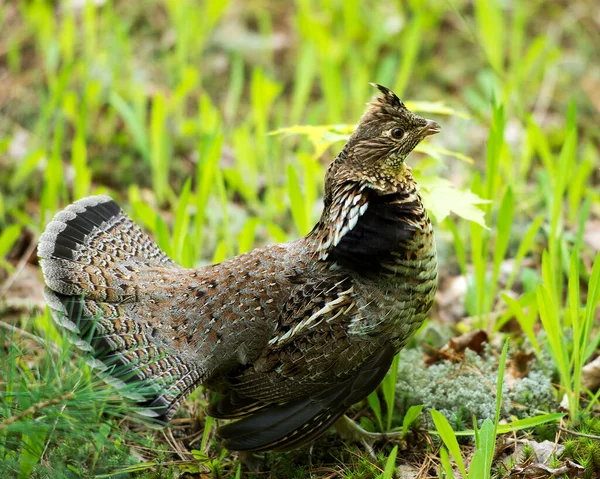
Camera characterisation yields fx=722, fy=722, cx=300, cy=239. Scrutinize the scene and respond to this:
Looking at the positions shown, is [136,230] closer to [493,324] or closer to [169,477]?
[169,477]

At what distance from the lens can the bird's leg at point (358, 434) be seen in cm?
396

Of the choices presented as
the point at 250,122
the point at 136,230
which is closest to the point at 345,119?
the point at 250,122

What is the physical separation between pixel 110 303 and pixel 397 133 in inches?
70.1

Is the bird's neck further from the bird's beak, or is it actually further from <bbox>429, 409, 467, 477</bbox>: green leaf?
<bbox>429, 409, 467, 477</bbox>: green leaf

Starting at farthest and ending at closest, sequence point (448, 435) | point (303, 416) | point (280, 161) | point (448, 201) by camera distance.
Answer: point (280, 161), point (448, 201), point (303, 416), point (448, 435)

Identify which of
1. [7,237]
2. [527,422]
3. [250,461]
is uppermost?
[7,237]

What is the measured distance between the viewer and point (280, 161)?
6777 millimetres

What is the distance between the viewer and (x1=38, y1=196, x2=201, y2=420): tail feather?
3541 millimetres

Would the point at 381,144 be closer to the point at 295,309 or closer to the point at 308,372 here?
the point at 295,309

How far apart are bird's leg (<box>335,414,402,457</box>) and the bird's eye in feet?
5.06

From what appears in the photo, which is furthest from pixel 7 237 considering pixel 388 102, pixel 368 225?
pixel 388 102

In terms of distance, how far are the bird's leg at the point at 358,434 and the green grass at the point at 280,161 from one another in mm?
63

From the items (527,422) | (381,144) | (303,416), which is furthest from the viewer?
(381,144)

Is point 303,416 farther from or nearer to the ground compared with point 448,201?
nearer to the ground
